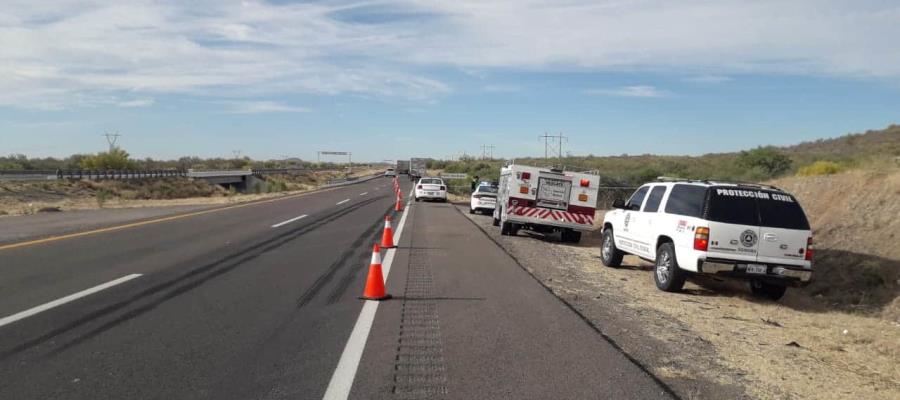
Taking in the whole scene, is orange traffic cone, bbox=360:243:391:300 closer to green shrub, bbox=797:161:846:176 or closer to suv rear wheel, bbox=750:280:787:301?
suv rear wheel, bbox=750:280:787:301

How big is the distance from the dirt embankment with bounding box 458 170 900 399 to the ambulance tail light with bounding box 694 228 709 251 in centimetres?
88

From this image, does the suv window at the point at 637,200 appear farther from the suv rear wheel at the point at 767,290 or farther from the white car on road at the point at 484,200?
the white car on road at the point at 484,200

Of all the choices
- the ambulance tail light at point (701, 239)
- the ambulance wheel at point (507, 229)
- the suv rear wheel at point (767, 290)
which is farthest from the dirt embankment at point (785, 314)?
the ambulance wheel at point (507, 229)

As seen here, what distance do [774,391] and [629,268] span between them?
343 inches

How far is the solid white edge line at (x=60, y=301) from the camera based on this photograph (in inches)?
295

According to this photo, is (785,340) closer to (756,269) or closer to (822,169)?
(756,269)

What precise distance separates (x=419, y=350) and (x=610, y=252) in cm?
855

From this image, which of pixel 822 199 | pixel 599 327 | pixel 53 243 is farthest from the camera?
pixel 822 199

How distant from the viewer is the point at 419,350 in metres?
6.72

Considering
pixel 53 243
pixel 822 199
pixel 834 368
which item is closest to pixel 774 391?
pixel 834 368

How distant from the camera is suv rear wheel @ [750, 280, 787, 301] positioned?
437 inches

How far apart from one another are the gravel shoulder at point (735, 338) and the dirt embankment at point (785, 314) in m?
0.02

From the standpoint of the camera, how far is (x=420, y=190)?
40.5 metres

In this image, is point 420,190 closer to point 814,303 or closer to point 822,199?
point 822,199
